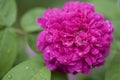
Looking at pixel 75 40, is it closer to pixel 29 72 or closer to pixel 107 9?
pixel 29 72

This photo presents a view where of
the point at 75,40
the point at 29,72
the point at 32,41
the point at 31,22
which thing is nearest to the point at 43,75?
the point at 29,72

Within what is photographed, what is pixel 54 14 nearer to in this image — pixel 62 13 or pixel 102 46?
pixel 62 13

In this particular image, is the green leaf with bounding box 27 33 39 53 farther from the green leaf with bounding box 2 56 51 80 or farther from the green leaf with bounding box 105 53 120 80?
the green leaf with bounding box 105 53 120 80

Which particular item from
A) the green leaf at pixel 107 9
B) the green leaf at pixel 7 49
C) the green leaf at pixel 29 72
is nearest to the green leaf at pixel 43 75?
the green leaf at pixel 29 72

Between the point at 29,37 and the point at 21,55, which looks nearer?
the point at 29,37

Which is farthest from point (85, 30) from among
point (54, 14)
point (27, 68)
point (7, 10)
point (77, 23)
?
point (7, 10)

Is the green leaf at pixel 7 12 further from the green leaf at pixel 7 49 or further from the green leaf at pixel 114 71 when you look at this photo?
the green leaf at pixel 114 71

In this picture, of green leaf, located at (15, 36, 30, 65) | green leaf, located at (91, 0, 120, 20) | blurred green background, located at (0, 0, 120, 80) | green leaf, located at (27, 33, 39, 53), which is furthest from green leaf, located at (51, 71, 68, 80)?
green leaf, located at (91, 0, 120, 20)
